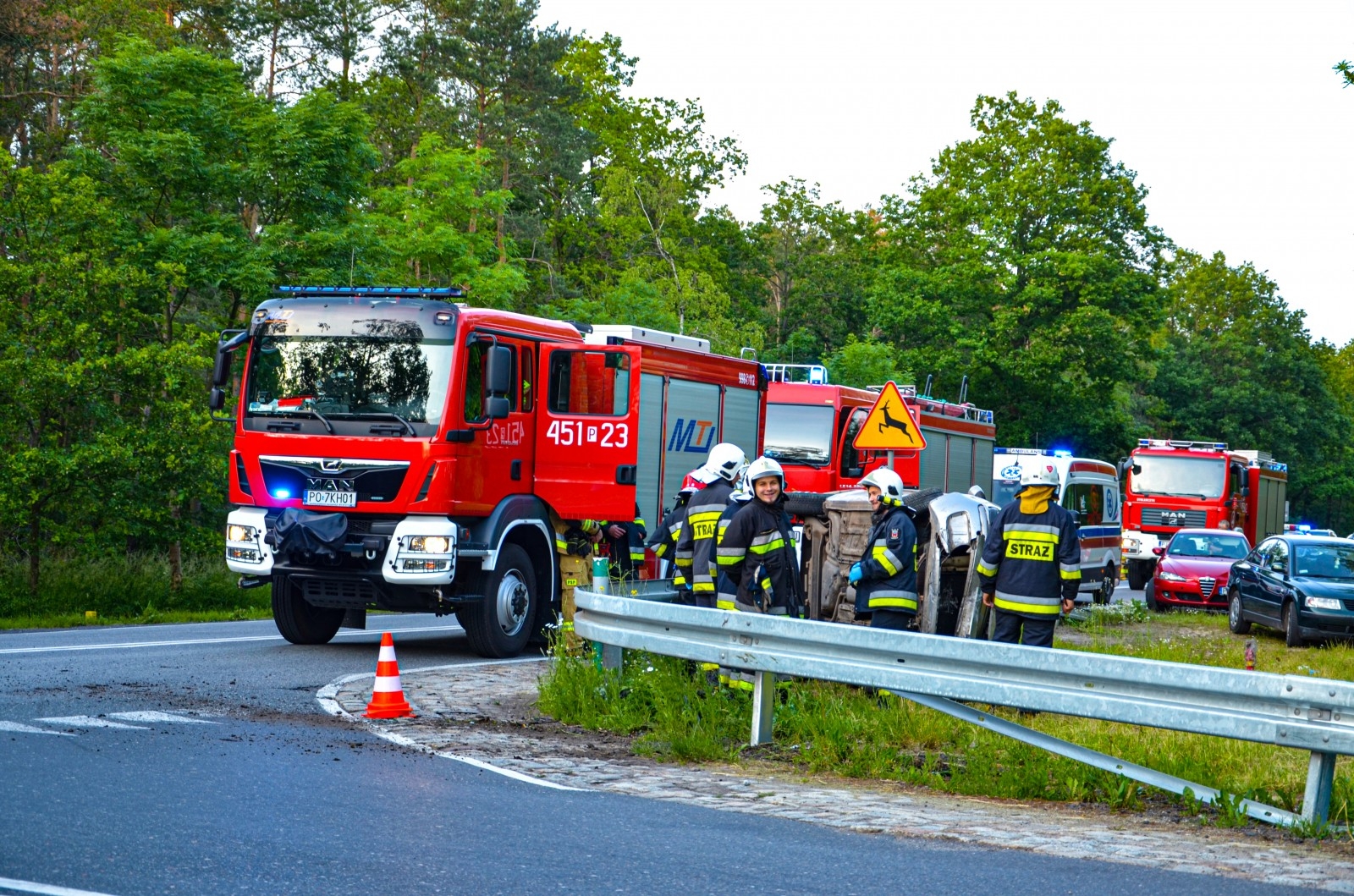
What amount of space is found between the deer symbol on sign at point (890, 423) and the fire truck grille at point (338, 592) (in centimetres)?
667

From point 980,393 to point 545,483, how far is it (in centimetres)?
3859

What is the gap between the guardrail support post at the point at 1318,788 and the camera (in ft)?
22.5

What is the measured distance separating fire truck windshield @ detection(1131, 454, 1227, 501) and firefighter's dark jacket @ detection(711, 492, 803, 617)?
86.4ft

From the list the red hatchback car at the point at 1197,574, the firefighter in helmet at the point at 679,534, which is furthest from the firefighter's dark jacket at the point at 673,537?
the red hatchback car at the point at 1197,574

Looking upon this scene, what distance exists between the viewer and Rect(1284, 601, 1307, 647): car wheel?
19.1 metres

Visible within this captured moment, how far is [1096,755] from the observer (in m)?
7.52

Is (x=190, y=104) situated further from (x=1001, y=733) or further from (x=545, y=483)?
(x=1001, y=733)

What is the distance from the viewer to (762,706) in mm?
8836

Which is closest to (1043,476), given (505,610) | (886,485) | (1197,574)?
(886,485)

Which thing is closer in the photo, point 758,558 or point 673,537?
point 758,558

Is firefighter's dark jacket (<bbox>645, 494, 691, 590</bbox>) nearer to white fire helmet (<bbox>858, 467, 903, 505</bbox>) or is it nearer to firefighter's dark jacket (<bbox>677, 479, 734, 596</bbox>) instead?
firefighter's dark jacket (<bbox>677, 479, 734, 596</bbox>)

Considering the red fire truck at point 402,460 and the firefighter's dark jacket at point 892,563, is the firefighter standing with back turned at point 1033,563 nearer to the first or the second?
the firefighter's dark jacket at point 892,563

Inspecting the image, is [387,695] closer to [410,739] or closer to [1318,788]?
[410,739]

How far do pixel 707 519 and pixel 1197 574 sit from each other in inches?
696
